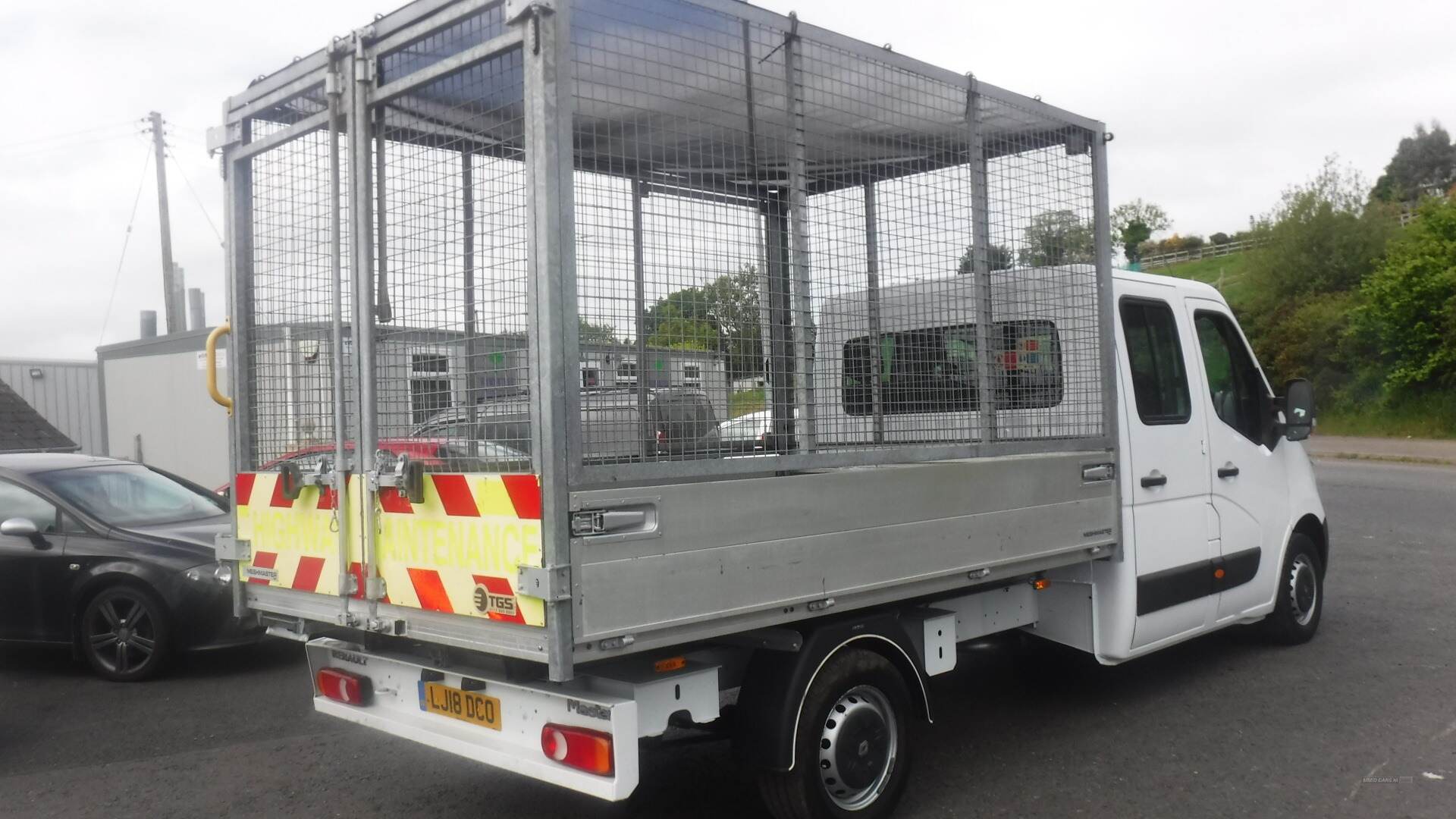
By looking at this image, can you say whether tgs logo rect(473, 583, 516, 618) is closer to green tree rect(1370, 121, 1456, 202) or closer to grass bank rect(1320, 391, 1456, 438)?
grass bank rect(1320, 391, 1456, 438)

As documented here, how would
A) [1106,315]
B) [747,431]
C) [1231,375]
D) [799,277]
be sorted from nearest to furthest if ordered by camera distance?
[747,431] → [799,277] → [1106,315] → [1231,375]

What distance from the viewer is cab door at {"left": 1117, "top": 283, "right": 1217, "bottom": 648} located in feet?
18.5

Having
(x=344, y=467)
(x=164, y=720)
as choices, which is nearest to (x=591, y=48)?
(x=344, y=467)

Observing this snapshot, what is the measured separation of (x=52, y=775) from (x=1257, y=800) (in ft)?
17.1

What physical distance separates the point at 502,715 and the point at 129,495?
5.19 m

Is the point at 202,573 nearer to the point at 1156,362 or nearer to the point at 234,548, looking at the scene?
the point at 234,548

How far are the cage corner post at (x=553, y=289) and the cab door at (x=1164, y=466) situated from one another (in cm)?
317

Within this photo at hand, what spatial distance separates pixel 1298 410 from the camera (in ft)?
21.7

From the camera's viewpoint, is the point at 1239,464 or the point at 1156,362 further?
the point at 1239,464

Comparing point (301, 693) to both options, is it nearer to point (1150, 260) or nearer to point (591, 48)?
point (591, 48)

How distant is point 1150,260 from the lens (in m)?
65.4

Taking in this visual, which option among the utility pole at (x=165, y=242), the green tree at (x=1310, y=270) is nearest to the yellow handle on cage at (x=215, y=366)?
the utility pole at (x=165, y=242)

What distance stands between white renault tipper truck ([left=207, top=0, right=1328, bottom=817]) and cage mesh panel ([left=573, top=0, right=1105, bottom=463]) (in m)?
0.01

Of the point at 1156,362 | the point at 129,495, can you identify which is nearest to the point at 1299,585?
the point at 1156,362
